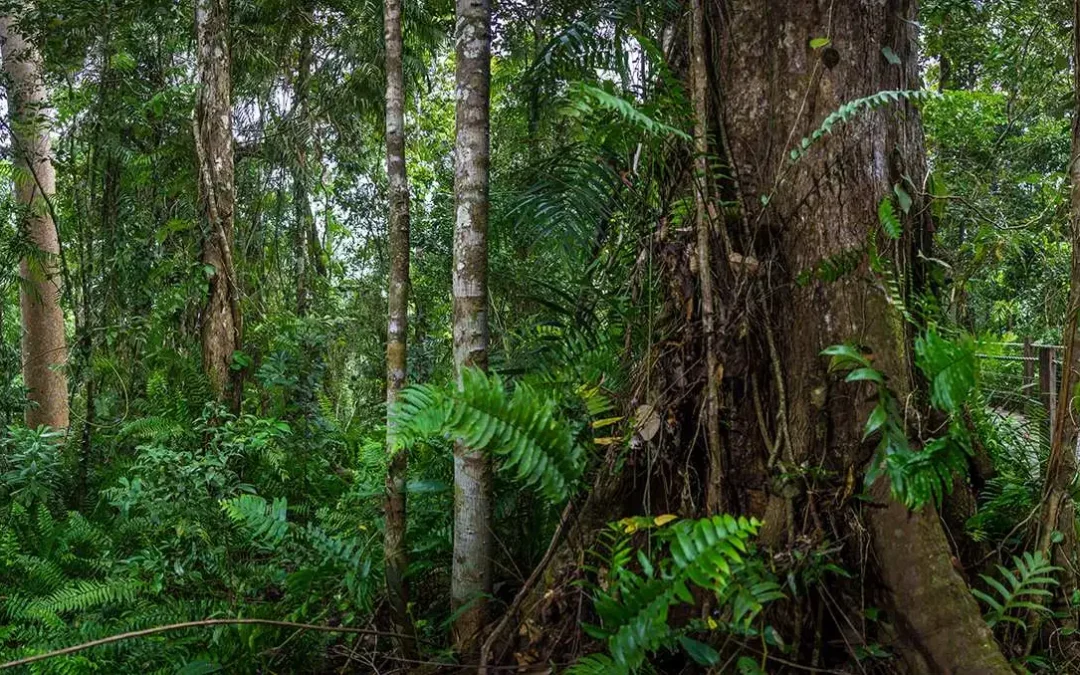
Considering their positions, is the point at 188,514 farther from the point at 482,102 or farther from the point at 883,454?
the point at 883,454

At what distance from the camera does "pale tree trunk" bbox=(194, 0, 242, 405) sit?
5.36 m

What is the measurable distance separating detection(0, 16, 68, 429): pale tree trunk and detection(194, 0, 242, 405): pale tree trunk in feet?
5.01

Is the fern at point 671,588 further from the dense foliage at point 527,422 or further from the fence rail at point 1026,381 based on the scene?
the fence rail at point 1026,381

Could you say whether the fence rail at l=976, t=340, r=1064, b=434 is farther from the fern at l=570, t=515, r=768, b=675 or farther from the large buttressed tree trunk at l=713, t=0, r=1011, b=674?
the fern at l=570, t=515, r=768, b=675

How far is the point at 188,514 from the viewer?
3713mm

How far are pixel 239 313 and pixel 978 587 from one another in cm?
489

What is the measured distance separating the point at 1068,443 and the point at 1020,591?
51 cm

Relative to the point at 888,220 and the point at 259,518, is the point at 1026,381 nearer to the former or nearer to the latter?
the point at 888,220

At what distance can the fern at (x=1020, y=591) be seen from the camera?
2.30m

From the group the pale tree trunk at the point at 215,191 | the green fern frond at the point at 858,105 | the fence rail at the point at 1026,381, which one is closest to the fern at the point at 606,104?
the green fern frond at the point at 858,105

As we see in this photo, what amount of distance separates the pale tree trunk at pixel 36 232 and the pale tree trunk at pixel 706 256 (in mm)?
5430

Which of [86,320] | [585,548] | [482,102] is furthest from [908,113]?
[86,320]

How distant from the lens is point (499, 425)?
230 centimetres

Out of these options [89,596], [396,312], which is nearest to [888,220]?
[396,312]
